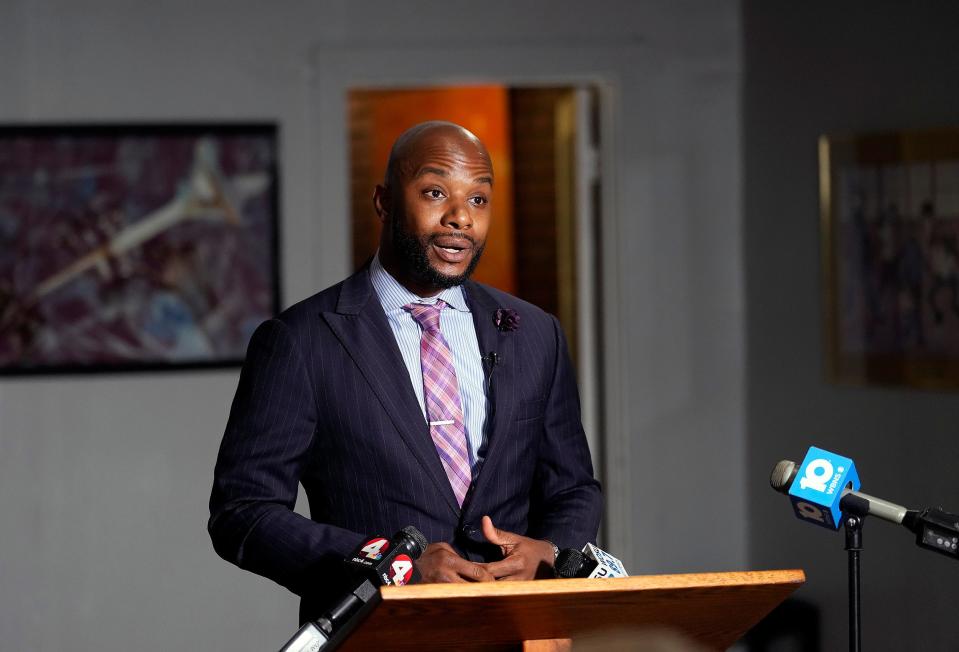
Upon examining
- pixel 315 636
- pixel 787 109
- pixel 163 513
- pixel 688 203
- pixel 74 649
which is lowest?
pixel 74 649

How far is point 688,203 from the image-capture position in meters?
5.00

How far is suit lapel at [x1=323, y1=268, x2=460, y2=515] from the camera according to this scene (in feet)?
7.04

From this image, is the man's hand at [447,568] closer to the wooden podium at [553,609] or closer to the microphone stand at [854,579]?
the wooden podium at [553,609]

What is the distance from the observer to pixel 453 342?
89.7 inches

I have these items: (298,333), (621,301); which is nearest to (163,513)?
(621,301)

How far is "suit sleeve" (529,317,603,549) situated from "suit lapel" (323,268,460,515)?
0.75 ft

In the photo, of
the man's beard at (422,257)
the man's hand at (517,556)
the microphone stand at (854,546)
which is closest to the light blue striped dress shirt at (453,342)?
the man's beard at (422,257)

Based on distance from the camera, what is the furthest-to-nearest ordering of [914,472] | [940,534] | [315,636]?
[914,472], [940,534], [315,636]

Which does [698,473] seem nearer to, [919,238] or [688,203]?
[688,203]

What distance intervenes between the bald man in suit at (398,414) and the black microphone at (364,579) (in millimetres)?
306

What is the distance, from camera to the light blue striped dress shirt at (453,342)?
7.31ft

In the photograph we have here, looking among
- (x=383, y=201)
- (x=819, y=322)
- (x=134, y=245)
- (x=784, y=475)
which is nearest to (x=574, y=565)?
(x=784, y=475)

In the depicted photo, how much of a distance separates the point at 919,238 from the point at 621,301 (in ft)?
4.08

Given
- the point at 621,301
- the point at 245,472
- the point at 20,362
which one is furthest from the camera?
the point at 621,301
